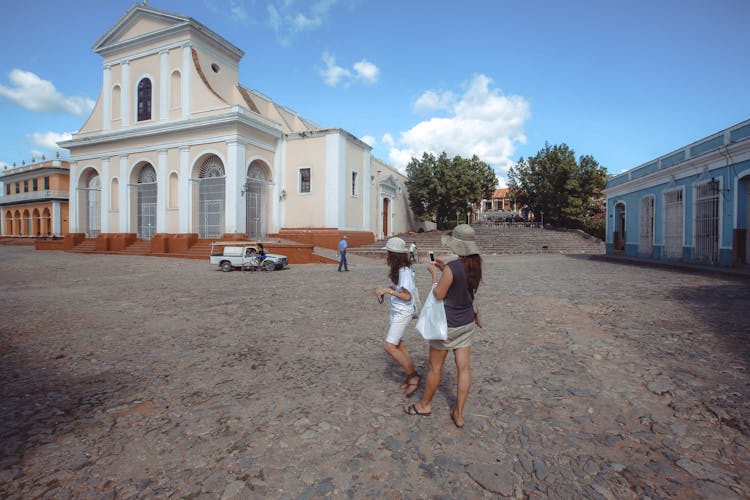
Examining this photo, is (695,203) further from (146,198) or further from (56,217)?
(56,217)

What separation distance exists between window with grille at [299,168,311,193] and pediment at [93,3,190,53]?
370 inches

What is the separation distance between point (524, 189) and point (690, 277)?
26.2m

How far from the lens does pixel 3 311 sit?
6.79 meters

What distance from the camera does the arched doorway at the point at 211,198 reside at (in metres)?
20.8

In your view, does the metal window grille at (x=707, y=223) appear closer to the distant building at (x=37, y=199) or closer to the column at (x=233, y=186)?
the column at (x=233, y=186)

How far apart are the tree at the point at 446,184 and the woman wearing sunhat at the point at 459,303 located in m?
29.5

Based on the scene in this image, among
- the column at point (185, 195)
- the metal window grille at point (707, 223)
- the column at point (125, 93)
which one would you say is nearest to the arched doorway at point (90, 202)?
the column at point (125, 93)

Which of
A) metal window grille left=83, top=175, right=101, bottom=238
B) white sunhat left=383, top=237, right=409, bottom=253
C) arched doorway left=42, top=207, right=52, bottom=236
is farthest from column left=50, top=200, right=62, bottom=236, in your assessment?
white sunhat left=383, top=237, right=409, bottom=253

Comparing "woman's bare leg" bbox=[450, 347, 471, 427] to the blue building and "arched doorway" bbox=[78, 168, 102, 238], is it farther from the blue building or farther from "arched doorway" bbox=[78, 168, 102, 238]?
"arched doorway" bbox=[78, 168, 102, 238]

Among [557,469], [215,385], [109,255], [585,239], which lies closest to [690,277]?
[557,469]

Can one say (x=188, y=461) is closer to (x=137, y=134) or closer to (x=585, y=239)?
(x=137, y=134)

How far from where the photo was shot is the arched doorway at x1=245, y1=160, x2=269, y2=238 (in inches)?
857

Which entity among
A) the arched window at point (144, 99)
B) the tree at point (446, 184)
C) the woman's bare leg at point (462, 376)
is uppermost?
the arched window at point (144, 99)

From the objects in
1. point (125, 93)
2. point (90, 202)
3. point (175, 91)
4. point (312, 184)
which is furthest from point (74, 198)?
point (312, 184)
